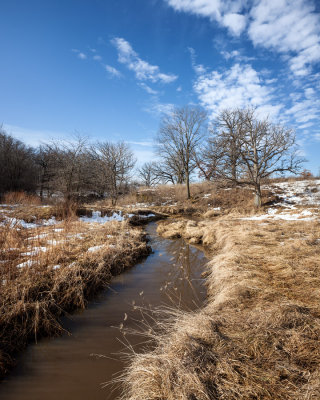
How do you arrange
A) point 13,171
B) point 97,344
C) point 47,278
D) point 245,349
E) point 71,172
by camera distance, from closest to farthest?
point 245,349 → point 97,344 → point 47,278 → point 71,172 → point 13,171

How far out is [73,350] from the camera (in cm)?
300

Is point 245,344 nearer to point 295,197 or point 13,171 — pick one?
point 295,197

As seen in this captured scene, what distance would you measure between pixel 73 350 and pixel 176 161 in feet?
95.3

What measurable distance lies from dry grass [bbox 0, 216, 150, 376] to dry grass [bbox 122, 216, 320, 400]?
1.84 metres

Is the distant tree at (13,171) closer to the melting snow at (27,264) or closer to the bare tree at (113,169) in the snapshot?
the bare tree at (113,169)

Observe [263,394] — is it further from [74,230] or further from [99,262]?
[74,230]

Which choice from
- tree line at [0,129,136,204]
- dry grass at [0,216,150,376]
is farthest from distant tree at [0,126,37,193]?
dry grass at [0,216,150,376]

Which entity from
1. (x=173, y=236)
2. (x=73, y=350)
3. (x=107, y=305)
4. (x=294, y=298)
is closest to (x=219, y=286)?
(x=294, y=298)

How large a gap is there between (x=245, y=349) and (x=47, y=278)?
3979 millimetres

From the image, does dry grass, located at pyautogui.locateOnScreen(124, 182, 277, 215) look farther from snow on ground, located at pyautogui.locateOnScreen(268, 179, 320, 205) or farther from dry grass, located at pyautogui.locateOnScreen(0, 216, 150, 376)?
dry grass, located at pyautogui.locateOnScreen(0, 216, 150, 376)

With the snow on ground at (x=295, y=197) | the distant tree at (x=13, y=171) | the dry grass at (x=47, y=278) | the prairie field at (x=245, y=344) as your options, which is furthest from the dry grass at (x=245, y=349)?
the distant tree at (x=13, y=171)

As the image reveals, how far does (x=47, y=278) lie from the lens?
431 cm

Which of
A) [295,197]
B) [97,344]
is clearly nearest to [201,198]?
[295,197]

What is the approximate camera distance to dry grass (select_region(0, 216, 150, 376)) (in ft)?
10.4
